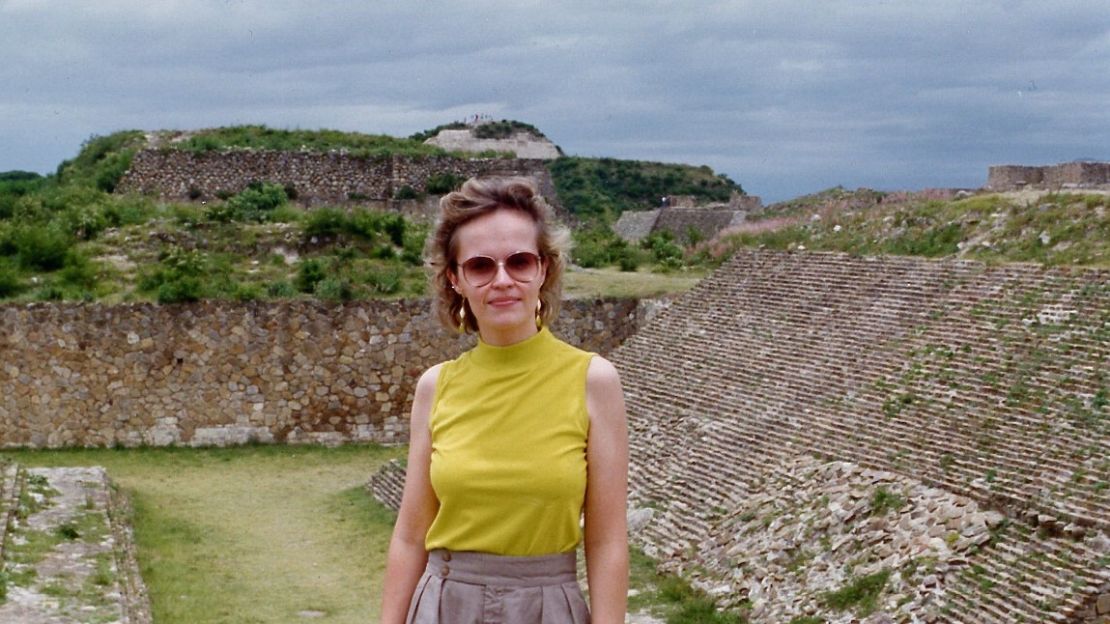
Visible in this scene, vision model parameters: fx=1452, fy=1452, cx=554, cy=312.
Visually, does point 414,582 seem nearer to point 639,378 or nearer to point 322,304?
point 639,378

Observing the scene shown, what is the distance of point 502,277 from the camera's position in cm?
312

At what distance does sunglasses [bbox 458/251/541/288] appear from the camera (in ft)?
10.3

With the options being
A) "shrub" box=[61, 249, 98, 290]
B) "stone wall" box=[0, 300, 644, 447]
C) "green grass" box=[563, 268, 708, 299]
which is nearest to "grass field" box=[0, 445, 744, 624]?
"stone wall" box=[0, 300, 644, 447]

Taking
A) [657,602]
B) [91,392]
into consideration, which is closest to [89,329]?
[91,392]

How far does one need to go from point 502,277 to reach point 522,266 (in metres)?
0.06

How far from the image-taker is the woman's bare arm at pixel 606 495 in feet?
10.0

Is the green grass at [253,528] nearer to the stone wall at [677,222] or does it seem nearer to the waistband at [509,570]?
the waistband at [509,570]

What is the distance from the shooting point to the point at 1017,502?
847 centimetres

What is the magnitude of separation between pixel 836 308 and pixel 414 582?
10.6m

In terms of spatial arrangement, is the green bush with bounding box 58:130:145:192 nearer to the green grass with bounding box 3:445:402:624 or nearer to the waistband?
the green grass with bounding box 3:445:402:624

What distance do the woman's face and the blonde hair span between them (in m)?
0.02

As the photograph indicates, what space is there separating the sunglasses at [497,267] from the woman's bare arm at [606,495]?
246 mm

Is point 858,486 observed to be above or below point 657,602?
above

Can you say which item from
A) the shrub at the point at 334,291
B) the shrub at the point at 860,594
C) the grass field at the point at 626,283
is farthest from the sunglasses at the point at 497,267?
the grass field at the point at 626,283
